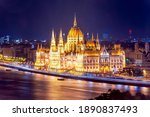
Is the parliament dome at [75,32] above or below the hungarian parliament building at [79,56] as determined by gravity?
above

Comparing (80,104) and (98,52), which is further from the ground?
(98,52)

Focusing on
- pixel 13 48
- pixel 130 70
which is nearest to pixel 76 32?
pixel 130 70

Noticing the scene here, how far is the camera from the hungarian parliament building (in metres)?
8.71

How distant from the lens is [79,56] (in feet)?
28.8

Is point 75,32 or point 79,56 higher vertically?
point 75,32

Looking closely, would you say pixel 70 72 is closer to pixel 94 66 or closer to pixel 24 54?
pixel 94 66

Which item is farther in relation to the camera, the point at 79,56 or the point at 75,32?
the point at 75,32

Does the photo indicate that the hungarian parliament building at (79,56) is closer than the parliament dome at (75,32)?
Yes

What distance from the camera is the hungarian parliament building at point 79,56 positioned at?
28.6 ft

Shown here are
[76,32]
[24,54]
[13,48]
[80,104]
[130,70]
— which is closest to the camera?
[80,104]

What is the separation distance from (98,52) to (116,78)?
1.46m

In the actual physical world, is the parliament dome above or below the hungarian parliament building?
above

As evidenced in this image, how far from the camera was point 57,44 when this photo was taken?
10156mm

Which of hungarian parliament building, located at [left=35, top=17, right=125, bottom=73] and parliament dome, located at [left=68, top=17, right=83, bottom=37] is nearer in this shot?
hungarian parliament building, located at [left=35, top=17, right=125, bottom=73]
